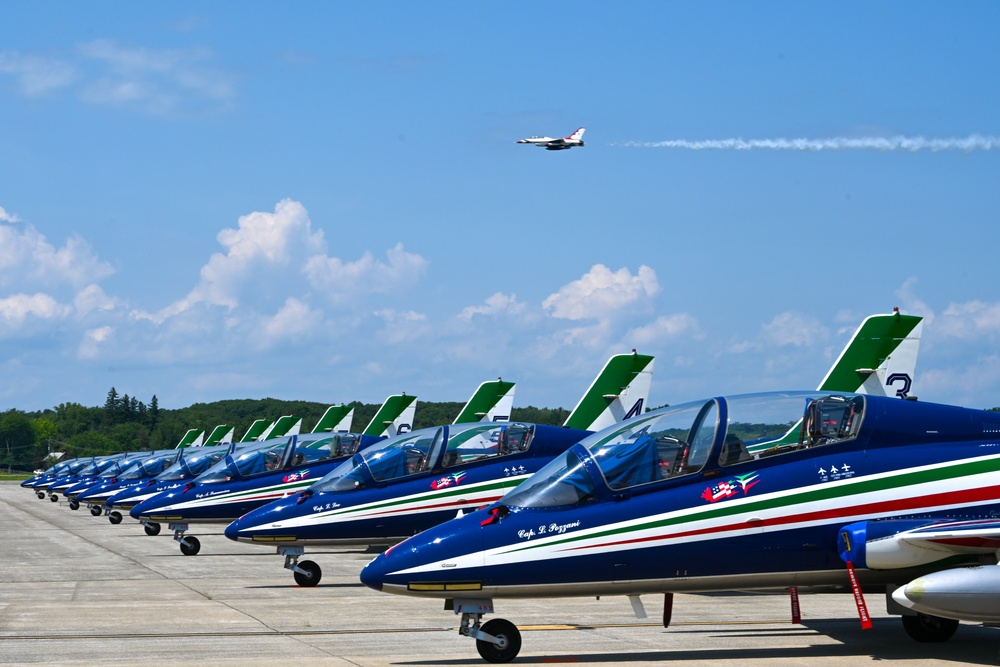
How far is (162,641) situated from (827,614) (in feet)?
26.1

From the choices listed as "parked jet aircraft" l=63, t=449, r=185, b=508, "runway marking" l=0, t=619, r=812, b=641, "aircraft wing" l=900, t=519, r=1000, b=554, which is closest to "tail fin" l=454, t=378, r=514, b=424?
"parked jet aircraft" l=63, t=449, r=185, b=508

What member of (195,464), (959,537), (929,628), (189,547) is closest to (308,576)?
(189,547)

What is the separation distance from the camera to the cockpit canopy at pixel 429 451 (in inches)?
755

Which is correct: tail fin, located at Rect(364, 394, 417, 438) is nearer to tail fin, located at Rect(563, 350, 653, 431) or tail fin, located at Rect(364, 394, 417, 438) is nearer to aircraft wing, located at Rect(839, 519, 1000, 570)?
tail fin, located at Rect(563, 350, 653, 431)

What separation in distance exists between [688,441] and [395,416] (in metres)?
27.8

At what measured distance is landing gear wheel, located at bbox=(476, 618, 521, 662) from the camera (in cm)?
1120

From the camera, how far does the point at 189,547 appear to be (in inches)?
1048

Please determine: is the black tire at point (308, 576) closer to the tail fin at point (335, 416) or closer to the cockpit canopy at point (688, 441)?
the cockpit canopy at point (688, 441)

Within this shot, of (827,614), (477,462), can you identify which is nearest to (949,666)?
(827,614)

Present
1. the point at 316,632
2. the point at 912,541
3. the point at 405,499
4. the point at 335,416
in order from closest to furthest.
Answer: the point at 912,541, the point at 316,632, the point at 405,499, the point at 335,416

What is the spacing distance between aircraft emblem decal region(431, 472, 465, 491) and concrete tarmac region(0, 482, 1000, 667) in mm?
1977

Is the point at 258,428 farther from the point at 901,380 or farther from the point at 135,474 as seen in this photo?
the point at 901,380

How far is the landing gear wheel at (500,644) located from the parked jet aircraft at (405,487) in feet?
24.8

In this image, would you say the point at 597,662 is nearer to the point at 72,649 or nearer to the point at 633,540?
the point at 633,540
